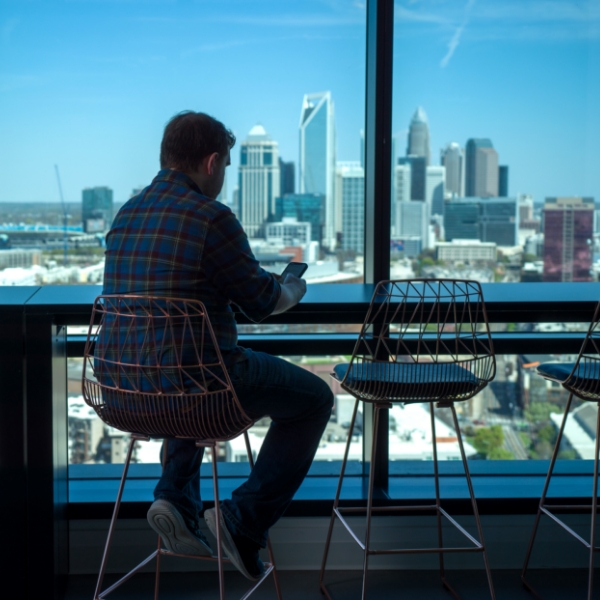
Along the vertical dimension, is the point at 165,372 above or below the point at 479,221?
below

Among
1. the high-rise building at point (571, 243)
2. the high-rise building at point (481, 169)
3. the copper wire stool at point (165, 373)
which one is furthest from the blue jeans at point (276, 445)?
the high-rise building at point (571, 243)

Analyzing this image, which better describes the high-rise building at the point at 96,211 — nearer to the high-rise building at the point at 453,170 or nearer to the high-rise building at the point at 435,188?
the high-rise building at the point at 435,188

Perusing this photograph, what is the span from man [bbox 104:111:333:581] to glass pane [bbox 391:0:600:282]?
8.36ft

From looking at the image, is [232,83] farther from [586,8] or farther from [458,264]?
[586,8]

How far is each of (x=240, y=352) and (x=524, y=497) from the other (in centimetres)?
→ 132

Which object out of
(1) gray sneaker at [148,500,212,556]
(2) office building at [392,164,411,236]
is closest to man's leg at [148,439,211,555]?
(1) gray sneaker at [148,500,212,556]

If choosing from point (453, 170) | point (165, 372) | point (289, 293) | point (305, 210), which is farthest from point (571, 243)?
point (165, 372)

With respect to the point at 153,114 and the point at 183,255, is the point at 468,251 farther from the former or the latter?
the point at 183,255

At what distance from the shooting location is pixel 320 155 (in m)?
3.96

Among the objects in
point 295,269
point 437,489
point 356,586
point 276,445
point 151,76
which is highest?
point 151,76

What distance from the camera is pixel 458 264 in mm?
4539

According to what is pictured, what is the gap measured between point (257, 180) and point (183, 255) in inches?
89.2

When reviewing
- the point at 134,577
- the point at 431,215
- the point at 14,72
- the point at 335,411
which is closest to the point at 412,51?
the point at 431,215

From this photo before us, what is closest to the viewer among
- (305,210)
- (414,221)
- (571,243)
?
(305,210)
